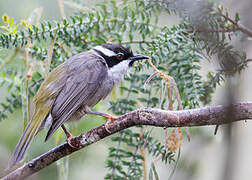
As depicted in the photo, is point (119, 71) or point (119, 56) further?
point (119, 56)

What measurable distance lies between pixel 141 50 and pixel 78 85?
2.70 ft

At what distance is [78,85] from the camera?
3.11m

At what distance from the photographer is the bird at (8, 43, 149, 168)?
2.89 meters

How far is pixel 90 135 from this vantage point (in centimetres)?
219

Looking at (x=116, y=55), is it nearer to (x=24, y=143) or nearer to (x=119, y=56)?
(x=119, y=56)

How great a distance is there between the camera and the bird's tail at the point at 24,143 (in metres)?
2.42

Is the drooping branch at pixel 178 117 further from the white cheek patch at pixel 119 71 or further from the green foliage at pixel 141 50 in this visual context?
the white cheek patch at pixel 119 71

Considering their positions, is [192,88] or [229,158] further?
[192,88]

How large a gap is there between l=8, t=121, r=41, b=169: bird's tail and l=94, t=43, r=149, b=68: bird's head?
90cm

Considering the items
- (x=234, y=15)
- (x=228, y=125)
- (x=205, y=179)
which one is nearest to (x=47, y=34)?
(x=234, y=15)

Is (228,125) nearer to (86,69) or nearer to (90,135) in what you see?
(90,135)

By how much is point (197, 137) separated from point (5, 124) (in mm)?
1818

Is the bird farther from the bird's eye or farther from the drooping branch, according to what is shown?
the drooping branch

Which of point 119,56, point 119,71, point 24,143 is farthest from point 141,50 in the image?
point 24,143
